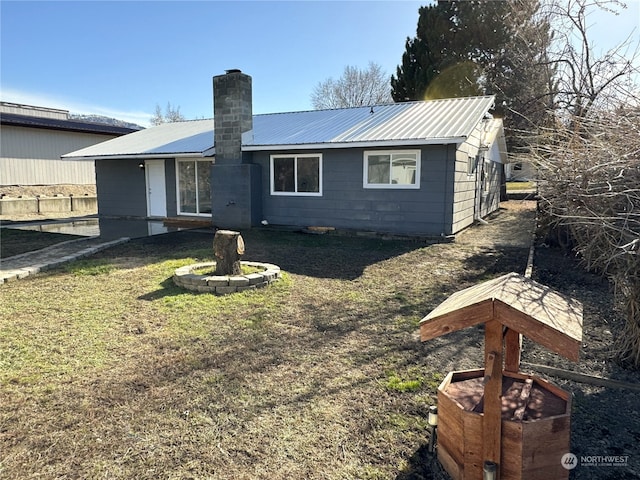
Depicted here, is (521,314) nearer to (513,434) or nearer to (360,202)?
(513,434)

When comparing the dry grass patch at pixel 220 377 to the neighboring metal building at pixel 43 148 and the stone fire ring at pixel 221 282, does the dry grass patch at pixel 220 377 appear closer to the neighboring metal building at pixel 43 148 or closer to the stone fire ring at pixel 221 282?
the stone fire ring at pixel 221 282

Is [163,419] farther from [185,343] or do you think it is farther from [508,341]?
[508,341]

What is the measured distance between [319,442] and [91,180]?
2500cm

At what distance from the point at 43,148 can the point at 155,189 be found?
1120 centimetres

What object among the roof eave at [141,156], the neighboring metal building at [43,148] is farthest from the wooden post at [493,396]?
the neighboring metal building at [43,148]

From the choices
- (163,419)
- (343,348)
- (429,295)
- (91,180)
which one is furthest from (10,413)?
(91,180)

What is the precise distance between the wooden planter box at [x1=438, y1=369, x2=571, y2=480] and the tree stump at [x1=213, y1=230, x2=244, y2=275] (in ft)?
14.0

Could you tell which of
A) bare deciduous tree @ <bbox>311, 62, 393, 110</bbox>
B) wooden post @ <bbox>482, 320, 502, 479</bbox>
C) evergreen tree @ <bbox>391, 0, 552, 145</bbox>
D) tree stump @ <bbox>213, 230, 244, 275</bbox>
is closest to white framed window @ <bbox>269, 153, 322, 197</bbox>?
tree stump @ <bbox>213, 230, 244, 275</bbox>

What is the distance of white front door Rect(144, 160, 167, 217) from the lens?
14.2 metres

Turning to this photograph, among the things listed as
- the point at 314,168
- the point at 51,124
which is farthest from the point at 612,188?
the point at 51,124

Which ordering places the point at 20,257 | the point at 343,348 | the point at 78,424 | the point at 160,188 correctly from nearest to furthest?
the point at 78,424 → the point at 343,348 → the point at 20,257 → the point at 160,188

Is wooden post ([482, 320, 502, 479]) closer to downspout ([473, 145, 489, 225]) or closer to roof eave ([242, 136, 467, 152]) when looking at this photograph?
roof eave ([242, 136, 467, 152])

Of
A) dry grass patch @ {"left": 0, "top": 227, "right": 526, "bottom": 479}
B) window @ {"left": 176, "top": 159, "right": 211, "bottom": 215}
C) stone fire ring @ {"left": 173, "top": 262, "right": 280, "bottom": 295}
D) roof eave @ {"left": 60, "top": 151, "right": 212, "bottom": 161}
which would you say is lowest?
dry grass patch @ {"left": 0, "top": 227, "right": 526, "bottom": 479}

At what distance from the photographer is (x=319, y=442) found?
2.62 metres
